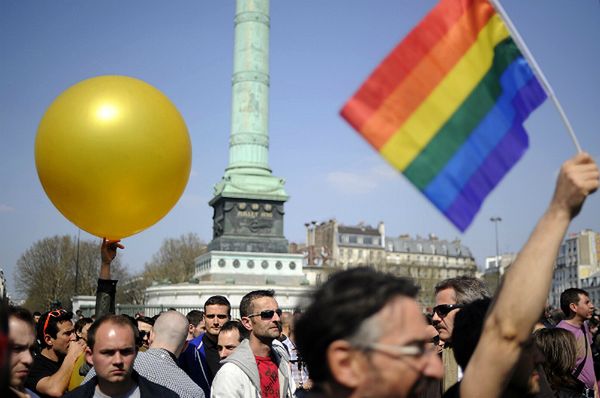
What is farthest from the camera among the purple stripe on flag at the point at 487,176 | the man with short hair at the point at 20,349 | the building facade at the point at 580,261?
the building facade at the point at 580,261

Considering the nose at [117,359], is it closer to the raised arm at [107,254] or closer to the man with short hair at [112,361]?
the man with short hair at [112,361]

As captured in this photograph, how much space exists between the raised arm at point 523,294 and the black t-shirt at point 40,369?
3.62 metres

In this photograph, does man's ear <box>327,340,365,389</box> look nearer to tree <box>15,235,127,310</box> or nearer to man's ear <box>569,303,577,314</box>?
man's ear <box>569,303,577,314</box>

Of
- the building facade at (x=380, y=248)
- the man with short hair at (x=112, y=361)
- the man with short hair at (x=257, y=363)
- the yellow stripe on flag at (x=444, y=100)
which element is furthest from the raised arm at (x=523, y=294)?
the building facade at (x=380, y=248)

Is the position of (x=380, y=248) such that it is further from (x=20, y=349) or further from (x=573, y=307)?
(x=20, y=349)

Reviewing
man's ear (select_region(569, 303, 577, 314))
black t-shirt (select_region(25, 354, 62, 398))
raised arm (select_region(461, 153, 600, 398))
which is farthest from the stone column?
raised arm (select_region(461, 153, 600, 398))

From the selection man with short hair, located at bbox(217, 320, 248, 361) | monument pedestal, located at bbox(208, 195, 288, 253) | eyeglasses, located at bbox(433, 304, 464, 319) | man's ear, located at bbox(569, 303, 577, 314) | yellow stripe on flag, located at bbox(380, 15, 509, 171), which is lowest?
man with short hair, located at bbox(217, 320, 248, 361)

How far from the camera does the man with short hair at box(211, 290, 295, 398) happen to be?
4.32 meters

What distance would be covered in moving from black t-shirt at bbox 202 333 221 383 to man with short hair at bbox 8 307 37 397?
10.6 feet

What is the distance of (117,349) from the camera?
3439 millimetres

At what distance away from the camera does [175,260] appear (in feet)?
201

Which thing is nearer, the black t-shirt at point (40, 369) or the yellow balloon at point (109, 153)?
the yellow balloon at point (109, 153)

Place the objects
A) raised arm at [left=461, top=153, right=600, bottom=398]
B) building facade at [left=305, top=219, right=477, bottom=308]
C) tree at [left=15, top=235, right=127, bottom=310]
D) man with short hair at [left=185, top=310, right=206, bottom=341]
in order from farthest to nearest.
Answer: building facade at [left=305, top=219, right=477, bottom=308] → tree at [left=15, top=235, right=127, bottom=310] → man with short hair at [left=185, top=310, right=206, bottom=341] → raised arm at [left=461, top=153, right=600, bottom=398]

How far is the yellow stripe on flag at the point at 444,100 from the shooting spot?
2562 millimetres
